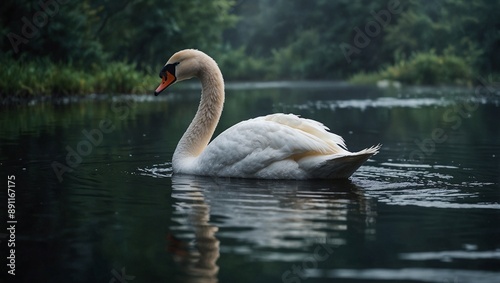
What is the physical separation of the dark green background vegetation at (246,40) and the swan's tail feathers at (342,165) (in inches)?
624

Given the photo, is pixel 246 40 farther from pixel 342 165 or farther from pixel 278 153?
pixel 342 165

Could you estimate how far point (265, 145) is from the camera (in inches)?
332

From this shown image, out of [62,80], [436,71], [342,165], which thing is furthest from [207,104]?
[436,71]

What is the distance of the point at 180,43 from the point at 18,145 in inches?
1360

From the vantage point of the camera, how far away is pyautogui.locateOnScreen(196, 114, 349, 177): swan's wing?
329 inches

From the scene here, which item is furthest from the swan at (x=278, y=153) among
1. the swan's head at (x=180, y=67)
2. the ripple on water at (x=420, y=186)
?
the swan's head at (x=180, y=67)

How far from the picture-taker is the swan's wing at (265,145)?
27.5 feet

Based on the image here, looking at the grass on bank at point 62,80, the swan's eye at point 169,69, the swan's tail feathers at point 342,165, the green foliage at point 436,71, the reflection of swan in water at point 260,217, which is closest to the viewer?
the reflection of swan in water at point 260,217

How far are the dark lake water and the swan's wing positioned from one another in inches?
7.5

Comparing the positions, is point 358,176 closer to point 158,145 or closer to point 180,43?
point 158,145

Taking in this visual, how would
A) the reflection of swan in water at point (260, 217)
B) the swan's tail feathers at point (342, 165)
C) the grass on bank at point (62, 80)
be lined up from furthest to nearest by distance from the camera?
the grass on bank at point (62, 80) < the swan's tail feathers at point (342, 165) < the reflection of swan in water at point (260, 217)

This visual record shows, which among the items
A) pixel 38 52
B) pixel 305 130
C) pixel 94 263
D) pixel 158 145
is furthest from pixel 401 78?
pixel 94 263

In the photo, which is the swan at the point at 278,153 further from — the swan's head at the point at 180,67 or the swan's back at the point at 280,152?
the swan's head at the point at 180,67

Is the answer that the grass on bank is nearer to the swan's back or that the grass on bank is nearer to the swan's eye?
the swan's eye
